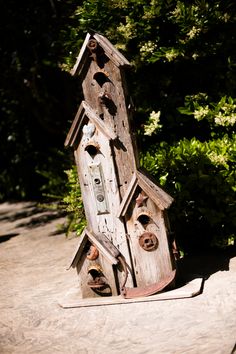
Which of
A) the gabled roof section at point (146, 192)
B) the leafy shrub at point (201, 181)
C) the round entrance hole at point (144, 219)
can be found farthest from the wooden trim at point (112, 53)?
the leafy shrub at point (201, 181)

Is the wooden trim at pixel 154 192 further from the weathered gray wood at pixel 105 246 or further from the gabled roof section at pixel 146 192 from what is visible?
the weathered gray wood at pixel 105 246

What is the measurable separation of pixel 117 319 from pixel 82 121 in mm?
1846

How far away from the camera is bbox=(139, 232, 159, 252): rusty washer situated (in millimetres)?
4539

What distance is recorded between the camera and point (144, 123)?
21.3 ft

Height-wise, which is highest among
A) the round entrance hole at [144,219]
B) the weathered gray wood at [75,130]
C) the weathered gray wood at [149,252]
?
the weathered gray wood at [75,130]

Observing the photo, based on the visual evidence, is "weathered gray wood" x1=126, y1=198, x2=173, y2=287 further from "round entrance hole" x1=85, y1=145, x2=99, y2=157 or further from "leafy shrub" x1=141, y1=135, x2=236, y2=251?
"leafy shrub" x1=141, y1=135, x2=236, y2=251

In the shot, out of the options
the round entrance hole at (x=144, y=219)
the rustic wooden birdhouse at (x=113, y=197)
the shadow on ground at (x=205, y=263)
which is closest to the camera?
the rustic wooden birdhouse at (x=113, y=197)

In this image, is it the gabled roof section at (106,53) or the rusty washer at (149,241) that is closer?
the gabled roof section at (106,53)

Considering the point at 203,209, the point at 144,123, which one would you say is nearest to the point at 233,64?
the point at 144,123

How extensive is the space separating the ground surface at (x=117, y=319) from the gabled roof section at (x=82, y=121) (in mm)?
1588

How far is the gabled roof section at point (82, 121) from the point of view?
177 inches

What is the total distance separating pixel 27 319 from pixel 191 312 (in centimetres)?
157

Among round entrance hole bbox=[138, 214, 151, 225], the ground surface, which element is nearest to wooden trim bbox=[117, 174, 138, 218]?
round entrance hole bbox=[138, 214, 151, 225]

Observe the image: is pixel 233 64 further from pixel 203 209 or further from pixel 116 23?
pixel 203 209
